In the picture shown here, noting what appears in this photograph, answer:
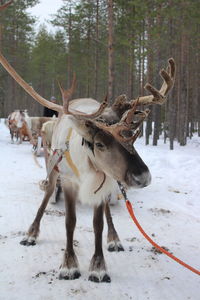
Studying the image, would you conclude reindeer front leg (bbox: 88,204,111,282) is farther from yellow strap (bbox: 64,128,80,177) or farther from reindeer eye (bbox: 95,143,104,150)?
reindeer eye (bbox: 95,143,104,150)

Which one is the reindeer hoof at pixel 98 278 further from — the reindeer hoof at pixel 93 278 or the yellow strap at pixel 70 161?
the yellow strap at pixel 70 161

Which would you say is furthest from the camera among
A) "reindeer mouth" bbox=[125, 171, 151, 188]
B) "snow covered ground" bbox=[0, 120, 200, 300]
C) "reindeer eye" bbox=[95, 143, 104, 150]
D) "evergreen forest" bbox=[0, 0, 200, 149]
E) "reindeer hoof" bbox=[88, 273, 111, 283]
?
"evergreen forest" bbox=[0, 0, 200, 149]

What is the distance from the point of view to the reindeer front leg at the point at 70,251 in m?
2.98

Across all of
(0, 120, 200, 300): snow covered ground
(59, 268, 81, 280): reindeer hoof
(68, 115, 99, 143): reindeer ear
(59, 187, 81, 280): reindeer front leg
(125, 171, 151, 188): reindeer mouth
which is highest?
(68, 115, 99, 143): reindeer ear

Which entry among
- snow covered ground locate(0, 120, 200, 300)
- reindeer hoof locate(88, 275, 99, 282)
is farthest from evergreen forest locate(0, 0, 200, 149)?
reindeer hoof locate(88, 275, 99, 282)

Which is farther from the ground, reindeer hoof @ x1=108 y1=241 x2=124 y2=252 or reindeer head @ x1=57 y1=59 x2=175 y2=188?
reindeer head @ x1=57 y1=59 x2=175 y2=188

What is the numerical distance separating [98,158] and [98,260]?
3.66ft

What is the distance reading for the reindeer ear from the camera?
261 cm

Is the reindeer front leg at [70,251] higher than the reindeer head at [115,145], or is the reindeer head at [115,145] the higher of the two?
the reindeer head at [115,145]

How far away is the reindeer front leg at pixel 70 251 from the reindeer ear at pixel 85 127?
88 cm

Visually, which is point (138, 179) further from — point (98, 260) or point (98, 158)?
point (98, 260)

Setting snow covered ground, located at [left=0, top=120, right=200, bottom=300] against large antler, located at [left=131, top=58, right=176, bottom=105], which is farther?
large antler, located at [left=131, top=58, right=176, bottom=105]

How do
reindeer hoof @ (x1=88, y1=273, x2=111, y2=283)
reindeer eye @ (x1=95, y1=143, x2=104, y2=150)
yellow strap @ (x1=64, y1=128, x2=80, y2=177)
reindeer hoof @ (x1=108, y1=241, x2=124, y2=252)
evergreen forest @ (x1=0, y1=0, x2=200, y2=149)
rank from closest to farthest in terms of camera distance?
reindeer eye @ (x1=95, y1=143, x2=104, y2=150) → reindeer hoof @ (x1=88, y1=273, x2=111, y2=283) → yellow strap @ (x1=64, y1=128, x2=80, y2=177) → reindeer hoof @ (x1=108, y1=241, x2=124, y2=252) → evergreen forest @ (x1=0, y1=0, x2=200, y2=149)

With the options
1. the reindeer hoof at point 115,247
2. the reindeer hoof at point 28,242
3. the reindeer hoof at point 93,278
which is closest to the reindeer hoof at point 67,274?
the reindeer hoof at point 93,278
